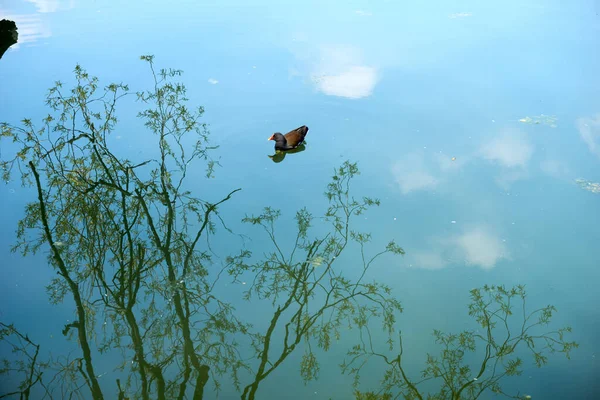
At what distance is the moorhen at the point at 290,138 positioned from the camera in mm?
3684

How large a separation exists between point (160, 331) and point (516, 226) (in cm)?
203

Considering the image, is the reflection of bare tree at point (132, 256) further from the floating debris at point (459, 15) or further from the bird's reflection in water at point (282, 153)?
the floating debris at point (459, 15)

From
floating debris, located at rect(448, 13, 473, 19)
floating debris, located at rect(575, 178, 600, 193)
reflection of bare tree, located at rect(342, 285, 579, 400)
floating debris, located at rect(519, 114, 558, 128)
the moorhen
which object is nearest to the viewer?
reflection of bare tree, located at rect(342, 285, 579, 400)

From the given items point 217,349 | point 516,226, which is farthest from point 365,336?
point 516,226

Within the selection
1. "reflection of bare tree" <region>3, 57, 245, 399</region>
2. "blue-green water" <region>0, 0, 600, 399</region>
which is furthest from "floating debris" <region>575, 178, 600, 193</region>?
"reflection of bare tree" <region>3, 57, 245, 399</region>

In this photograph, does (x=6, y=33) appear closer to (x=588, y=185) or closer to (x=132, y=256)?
(x=132, y=256)

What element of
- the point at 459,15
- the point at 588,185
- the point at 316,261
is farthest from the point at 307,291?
the point at 459,15

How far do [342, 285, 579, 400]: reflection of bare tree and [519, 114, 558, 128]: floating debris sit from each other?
1.81 m

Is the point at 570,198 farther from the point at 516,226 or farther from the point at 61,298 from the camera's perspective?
the point at 61,298

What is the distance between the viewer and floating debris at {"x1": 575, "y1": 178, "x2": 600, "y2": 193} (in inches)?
133

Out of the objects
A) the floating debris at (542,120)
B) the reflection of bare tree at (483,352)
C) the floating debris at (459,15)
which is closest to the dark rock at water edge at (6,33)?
the reflection of bare tree at (483,352)

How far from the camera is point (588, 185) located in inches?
134

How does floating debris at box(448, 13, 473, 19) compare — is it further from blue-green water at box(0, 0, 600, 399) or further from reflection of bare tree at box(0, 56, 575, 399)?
reflection of bare tree at box(0, 56, 575, 399)

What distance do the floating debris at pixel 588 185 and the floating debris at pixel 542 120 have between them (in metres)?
0.69
